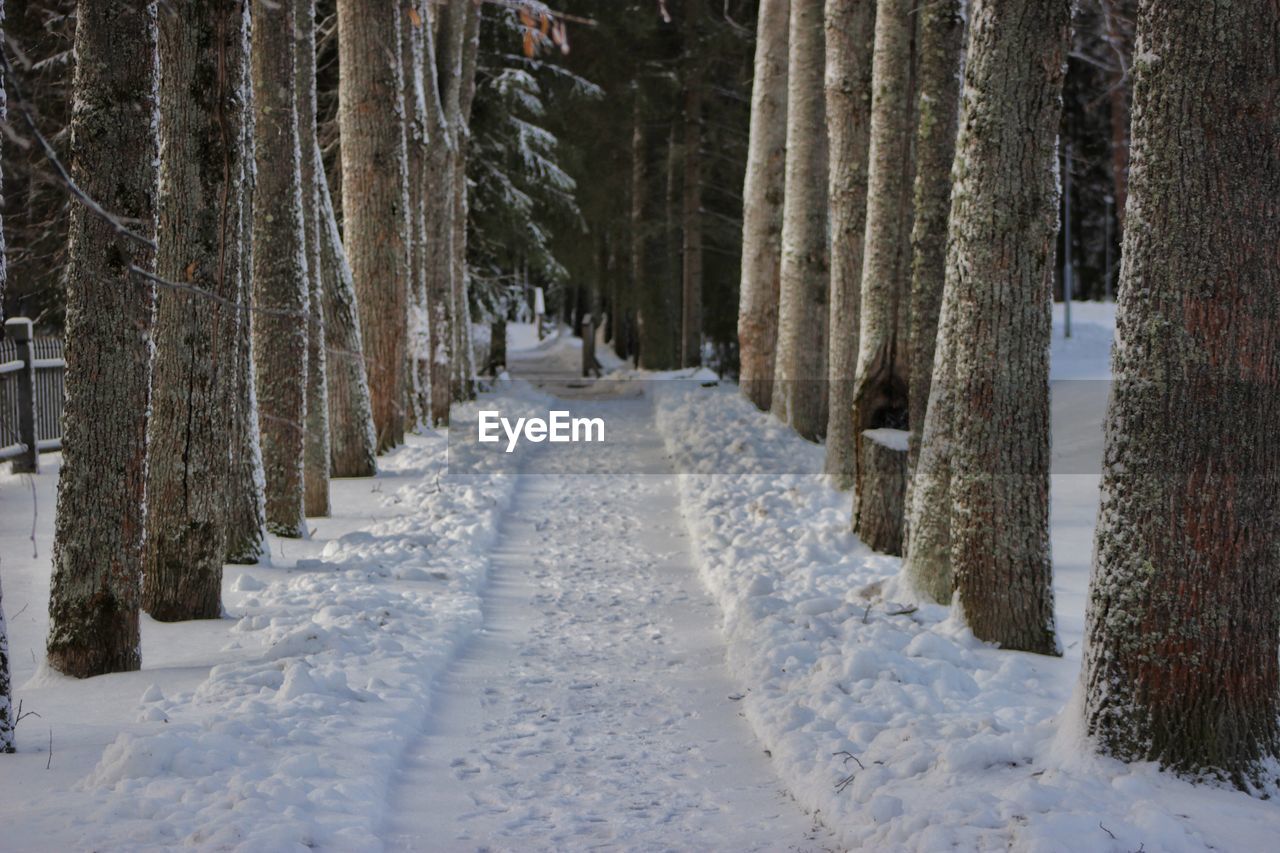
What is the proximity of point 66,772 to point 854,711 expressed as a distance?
141 inches

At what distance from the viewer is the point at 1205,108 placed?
4.98 metres

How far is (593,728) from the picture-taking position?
679 centimetres

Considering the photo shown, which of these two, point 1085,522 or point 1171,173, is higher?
point 1171,173

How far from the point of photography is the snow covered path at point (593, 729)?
5.45 metres

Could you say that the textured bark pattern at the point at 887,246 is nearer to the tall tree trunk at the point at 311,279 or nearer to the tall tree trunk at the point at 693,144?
the tall tree trunk at the point at 311,279

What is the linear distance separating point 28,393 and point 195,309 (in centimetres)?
836

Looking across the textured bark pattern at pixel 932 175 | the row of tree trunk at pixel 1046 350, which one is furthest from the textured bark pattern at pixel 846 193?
the textured bark pattern at pixel 932 175

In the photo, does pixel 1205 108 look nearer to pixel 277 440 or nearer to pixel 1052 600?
pixel 1052 600

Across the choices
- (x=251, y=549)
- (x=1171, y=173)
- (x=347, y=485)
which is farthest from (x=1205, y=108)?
(x=347, y=485)

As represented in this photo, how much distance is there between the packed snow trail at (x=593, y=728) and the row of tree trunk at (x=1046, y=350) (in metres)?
1.62

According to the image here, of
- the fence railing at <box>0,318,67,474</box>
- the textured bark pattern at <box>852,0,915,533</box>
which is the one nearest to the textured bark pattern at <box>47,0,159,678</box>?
the textured bark pattern at <box>852,0,915,533</box>

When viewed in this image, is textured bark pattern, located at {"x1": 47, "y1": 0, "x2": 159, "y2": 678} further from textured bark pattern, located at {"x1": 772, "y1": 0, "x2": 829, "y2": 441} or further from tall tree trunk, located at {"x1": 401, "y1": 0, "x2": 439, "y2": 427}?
textured bark pattern, located at {"x1": 772, "y1": 0, "x2": 829, "y2": 441}

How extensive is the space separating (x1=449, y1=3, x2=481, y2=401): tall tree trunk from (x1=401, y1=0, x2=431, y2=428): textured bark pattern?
139 inches

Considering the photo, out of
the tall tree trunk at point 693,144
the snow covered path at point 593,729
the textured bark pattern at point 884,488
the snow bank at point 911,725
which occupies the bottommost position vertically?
the snow covered path at point 593,729
